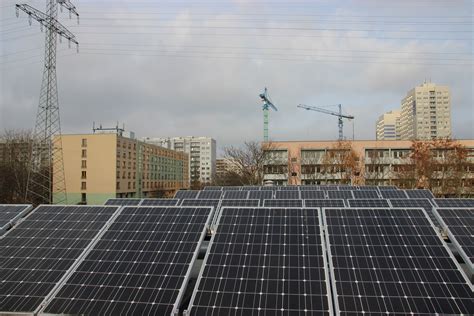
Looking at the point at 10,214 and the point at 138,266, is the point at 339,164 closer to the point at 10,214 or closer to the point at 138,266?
the point at 10,214

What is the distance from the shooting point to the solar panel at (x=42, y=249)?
8.61 m

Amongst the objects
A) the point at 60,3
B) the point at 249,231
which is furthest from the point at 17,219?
the point at 60,3

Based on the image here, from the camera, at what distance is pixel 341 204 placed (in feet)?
61.9

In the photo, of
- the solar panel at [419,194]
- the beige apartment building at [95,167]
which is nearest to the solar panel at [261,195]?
the solar panel at [419,194]

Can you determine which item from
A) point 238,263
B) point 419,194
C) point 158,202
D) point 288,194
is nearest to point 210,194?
point 158,202

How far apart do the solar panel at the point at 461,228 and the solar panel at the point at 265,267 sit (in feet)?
12.0

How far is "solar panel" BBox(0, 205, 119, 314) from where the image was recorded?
8.61 metres

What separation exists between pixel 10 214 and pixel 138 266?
664cm

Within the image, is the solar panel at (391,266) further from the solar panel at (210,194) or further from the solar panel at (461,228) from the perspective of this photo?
the solar panel at (210,194)

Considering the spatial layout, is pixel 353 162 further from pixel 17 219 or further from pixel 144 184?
pixel 144 184

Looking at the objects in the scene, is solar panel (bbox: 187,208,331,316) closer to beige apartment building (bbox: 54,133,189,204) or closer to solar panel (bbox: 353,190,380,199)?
solar panel (bbox: 353,190,380,199)

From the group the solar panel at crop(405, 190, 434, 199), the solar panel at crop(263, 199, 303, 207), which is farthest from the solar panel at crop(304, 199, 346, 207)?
the solar panel at crop(405, 190, 434, 199)

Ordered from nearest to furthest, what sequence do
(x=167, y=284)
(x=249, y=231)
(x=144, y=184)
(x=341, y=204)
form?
1. (x=167, y=284)
2. (x=249, y=231)
3. (x=341, y=204)
4. (x=144, y=184)

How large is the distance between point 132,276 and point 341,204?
1325 cm
